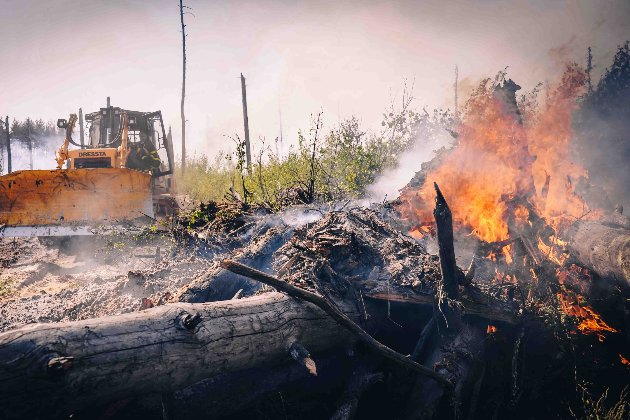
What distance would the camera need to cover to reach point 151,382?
7.82 feet

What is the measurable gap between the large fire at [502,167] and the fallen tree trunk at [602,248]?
56 cm

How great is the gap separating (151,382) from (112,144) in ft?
43.6

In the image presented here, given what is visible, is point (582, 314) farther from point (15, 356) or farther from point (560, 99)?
point (15, 356)

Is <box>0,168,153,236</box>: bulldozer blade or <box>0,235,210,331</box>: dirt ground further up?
<box>0,168,153,236</box>: bulldozer blade

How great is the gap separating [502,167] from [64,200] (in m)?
11.4

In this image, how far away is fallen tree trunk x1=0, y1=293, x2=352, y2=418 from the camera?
1.99 m

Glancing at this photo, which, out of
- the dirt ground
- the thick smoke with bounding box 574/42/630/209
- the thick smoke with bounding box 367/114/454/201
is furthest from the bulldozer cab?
the thick smoke with bounding box 574/42/630/209

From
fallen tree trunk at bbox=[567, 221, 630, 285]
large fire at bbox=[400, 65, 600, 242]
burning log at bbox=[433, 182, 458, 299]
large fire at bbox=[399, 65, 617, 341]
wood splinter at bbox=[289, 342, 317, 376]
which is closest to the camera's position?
wood splinter at bbox=[289, 342, 317, 376]

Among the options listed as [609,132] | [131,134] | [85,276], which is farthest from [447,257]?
[609,132]

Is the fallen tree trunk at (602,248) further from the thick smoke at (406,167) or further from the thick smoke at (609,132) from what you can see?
the thick smoke at (609,132)

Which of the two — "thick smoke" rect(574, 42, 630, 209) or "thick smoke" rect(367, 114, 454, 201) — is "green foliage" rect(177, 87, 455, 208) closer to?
"thick smoke" rect(367, 114, 454, 201)

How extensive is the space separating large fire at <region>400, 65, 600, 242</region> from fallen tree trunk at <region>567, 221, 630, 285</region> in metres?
0.56

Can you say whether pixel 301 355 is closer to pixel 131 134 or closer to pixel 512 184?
pixel 512 184

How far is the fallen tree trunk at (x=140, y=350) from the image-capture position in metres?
1.99
